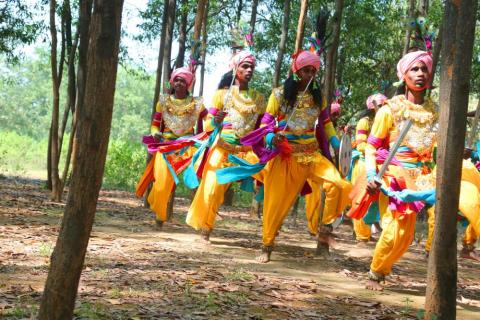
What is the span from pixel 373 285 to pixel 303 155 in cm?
180

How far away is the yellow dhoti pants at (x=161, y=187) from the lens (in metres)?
9.54

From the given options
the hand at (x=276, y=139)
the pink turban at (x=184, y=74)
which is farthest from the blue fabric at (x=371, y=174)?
the pink turban at (x=184, y=74)

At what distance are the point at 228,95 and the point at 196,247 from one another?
2077 millimetres

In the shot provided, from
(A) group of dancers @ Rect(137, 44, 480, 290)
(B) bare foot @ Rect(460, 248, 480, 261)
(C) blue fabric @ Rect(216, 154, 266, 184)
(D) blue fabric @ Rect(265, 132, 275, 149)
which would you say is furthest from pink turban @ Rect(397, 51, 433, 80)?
(B) bare foot @ Rect(460, 248, 480, 261)

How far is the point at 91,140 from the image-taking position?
3.28 m

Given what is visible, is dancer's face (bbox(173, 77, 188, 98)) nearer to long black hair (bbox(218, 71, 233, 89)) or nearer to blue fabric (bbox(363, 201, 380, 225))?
long black hair (bbox(218, 71, 233, 89))

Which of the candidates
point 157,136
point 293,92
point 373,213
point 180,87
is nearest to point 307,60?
point 293,92

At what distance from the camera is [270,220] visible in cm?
709

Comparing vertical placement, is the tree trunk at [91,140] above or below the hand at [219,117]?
below

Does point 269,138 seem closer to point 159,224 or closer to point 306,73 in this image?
point 306,73

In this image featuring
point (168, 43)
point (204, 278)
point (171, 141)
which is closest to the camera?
point (204, 278)

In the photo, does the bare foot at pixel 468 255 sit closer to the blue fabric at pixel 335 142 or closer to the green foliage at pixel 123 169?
the blue fabric at pixel 335 142

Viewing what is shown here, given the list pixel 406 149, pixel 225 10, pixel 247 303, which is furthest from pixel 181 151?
pixel 225 10

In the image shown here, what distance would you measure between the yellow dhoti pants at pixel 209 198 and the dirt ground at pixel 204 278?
1.00ft
